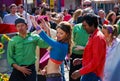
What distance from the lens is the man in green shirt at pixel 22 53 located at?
636 cm

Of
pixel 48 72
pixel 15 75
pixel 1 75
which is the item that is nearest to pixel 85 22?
pixel 48 72

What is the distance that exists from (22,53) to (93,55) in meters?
1.42

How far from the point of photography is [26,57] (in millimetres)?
6379

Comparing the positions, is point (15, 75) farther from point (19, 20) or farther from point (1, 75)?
point (1, 75)

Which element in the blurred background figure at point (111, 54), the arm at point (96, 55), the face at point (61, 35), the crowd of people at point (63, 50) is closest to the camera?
the arm at point (96, 55)

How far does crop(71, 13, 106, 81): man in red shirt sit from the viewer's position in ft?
17.7

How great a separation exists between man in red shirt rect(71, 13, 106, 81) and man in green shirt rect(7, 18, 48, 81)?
44.6 inches

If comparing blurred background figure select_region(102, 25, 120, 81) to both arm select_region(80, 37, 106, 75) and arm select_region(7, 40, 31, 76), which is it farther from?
arm select_region(80, 37, 106, 75)

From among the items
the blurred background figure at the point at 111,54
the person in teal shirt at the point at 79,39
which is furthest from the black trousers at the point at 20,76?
the blurred background figure at the point at 111,54

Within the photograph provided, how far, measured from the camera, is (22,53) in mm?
6355

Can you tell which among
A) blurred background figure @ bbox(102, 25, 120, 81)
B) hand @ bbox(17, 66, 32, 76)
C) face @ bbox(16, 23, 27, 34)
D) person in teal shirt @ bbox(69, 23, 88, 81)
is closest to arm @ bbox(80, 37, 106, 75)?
hand @ bbox(17, 66, 32, 76)

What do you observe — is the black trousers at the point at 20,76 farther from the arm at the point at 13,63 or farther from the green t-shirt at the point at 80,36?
the green t-shirt at the point at 80,36

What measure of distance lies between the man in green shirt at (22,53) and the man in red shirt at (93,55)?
1132 mm

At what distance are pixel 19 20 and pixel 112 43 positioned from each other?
1.94 m
